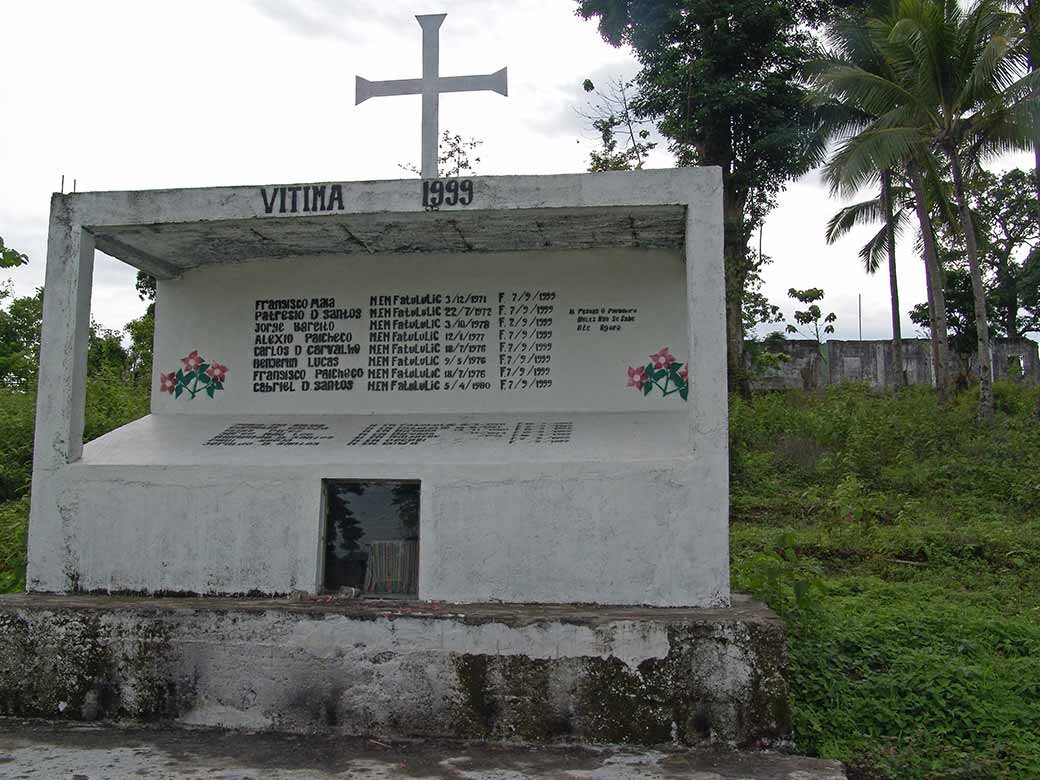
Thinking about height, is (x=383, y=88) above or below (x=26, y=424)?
above

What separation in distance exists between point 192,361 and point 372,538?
5.74 feet

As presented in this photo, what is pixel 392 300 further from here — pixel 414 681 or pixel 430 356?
pixel 414 681

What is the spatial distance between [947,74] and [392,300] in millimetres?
12815

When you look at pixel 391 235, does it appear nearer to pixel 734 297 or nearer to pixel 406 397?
pixel 406 397

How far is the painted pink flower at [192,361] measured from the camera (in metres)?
5.47

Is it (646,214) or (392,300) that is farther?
(392,300)

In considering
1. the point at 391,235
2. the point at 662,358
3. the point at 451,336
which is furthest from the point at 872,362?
the point at 391,235

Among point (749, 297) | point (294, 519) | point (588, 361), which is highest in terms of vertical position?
point (749, 297)

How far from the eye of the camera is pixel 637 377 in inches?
202

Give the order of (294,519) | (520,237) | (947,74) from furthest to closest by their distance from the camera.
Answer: (947,74)
(520,237)
(294,519)

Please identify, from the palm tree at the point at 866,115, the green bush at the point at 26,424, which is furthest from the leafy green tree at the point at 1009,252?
the green bush at the point at 26,424

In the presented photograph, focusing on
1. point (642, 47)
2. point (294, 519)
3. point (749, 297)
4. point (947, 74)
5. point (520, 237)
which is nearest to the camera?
point (294, 519)

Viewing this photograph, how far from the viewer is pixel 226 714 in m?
4.12

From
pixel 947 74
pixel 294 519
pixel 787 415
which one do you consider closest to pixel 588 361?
pixel 294 519
